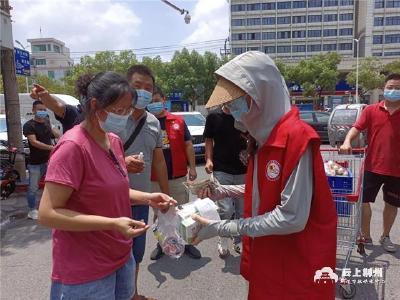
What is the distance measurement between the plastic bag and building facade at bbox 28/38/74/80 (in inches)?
3310

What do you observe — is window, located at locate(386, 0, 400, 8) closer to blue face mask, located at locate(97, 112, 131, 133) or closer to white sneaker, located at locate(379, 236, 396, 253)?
white sneaker, located at locate(379, 236, 396, 253)

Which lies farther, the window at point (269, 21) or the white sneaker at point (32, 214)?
the window at point (269, 21)

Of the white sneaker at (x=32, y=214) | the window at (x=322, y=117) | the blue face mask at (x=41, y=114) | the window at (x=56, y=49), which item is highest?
the window at (x=56, y=49)

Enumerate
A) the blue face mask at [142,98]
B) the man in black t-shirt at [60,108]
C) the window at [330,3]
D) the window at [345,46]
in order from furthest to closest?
the window at [345,46], the window at [330,3], the blue face mask at [142,98], the man in black t-shirt at [60,108]

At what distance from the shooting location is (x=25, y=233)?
560cm

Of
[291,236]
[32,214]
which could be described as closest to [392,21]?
[32,214]

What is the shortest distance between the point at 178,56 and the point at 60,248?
37528 mm

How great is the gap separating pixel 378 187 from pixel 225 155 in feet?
5.94

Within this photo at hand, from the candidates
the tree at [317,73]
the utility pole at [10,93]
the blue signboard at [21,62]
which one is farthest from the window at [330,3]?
the utility pole at [10,93]

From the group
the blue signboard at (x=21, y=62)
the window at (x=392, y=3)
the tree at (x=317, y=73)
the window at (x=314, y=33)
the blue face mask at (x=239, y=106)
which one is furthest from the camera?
the window at (x=314, y=33)

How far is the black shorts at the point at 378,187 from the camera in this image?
4.21 metres

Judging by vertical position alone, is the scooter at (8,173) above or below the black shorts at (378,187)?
below

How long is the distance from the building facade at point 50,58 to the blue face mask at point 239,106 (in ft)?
278

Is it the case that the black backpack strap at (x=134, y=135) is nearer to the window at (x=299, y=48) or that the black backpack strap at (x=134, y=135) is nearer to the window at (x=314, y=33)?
the window at (x=299, y=48)
